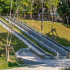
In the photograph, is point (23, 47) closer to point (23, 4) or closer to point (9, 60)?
point (9, 60)

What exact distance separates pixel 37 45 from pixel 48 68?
29.6 feet

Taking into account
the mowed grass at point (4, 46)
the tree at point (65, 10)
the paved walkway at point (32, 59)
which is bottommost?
the paved walkway at point (32, 59)

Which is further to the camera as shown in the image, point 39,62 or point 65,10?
point 65,10

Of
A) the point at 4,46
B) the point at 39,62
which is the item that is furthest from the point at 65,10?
the point at 39,62

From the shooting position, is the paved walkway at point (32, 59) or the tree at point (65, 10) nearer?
the paved walkway at point (32, 59)

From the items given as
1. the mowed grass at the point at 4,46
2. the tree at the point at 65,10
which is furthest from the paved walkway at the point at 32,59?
the tree at the point at 65,10

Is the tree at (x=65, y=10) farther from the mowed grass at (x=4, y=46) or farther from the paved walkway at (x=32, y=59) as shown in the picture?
the paved walkway at (x=32, y=59)

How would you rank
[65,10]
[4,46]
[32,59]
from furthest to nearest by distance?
[65,10]
[4,46]
[32,59]

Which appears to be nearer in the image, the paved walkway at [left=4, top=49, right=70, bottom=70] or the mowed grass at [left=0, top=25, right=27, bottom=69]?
the paved walkway at [left=4, top=49, right=70, bottom=70]

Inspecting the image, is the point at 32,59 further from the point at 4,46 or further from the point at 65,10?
the point at 65,10

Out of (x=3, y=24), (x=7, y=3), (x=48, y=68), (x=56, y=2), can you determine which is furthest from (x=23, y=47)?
(x=56, y=2)

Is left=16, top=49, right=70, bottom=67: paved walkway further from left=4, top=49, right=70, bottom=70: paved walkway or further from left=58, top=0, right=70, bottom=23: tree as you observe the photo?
left=58, top=0, right=70, bottom=23: tree

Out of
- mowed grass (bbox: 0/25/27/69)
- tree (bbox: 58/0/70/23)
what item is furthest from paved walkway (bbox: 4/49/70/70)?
tree (bbox: 58/0/70/23)

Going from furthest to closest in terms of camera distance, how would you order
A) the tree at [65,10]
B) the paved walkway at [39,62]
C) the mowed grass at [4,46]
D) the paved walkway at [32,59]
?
the tree at [65,10] < the paved walkway at [32,59] < the mowed grass at [4,46] < the paved walkway at [39,62]
